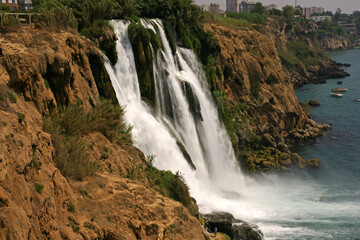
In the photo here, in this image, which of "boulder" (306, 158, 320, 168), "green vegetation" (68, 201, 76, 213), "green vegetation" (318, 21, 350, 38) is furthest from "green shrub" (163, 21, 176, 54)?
"green vegetation" (318, 21, 350, 38)

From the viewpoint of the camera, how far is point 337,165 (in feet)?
105

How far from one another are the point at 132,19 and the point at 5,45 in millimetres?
12051

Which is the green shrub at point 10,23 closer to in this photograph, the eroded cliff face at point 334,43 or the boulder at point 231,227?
the boulder at point 231,227

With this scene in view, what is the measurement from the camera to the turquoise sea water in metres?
20.6

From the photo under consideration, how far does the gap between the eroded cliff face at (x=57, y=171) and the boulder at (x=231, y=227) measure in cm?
345

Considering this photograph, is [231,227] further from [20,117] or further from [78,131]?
[20,117]

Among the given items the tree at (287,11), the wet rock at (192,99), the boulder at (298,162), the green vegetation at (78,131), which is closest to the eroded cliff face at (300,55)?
the tree at (287,11)

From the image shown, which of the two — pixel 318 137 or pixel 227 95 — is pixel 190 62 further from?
pixel 318 137

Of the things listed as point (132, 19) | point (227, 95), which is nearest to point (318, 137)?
point (227, 95)

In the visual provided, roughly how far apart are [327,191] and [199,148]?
8900 mm

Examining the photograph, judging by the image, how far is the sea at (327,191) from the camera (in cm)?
1956

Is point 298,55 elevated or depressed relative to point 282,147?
elevated

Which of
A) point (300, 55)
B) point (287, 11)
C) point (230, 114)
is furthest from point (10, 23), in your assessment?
point (287, 11)

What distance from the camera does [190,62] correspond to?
95.0 ft
